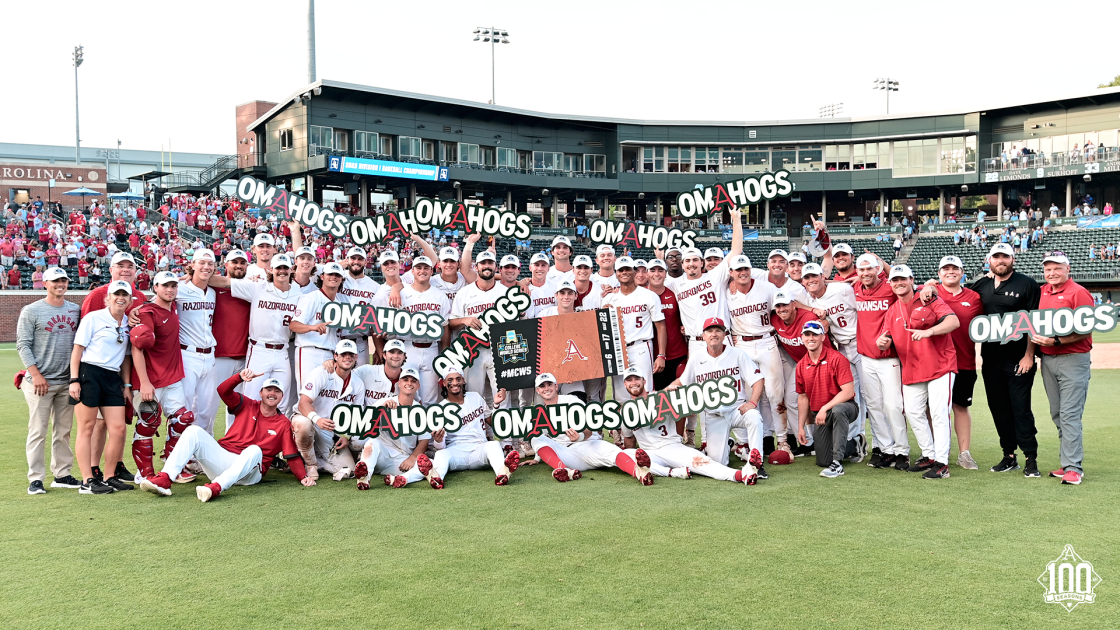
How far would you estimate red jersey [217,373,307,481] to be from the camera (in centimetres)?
723

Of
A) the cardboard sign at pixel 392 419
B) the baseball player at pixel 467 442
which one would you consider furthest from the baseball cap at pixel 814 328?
the cardboard sign at pixel 392 419

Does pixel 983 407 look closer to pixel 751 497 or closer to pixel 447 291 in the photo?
pixel 751 497

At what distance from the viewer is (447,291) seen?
9.16 meters

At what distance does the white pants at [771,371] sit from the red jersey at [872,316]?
0.86m

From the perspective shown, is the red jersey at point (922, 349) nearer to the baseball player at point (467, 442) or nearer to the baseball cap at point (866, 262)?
the baseball cap at point (866, 262)

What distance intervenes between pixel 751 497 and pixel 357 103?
39.8 metres

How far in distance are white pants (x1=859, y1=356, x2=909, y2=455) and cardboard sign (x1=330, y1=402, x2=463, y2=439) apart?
4191mm

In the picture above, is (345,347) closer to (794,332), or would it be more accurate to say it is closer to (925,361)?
(794,332)

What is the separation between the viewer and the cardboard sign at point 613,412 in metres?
7.34

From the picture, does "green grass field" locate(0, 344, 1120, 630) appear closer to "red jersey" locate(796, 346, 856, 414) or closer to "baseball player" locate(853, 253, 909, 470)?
"baseball player" locate(853, 253, 909, 470)

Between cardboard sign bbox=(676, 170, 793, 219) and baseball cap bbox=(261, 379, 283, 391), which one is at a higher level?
cardboard sign bbox=(676, 170, 793, 219)

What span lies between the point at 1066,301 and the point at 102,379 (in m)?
8.68

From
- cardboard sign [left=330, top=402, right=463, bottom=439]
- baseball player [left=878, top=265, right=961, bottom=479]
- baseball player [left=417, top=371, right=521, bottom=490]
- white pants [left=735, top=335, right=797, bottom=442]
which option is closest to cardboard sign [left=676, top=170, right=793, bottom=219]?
white pants [left=735, top=335, right=797, bottom=442]

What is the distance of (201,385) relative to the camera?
7797 millimetres
